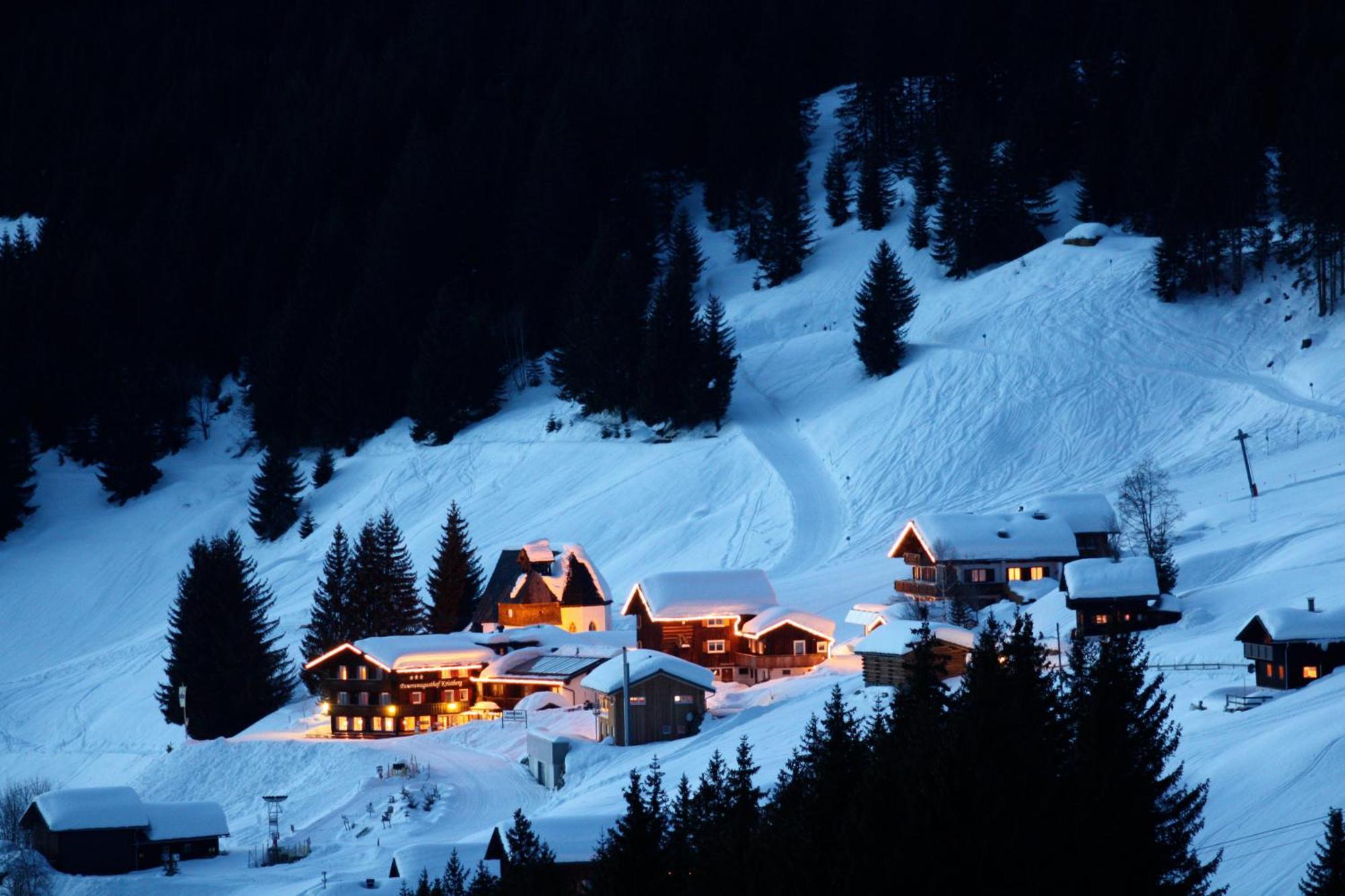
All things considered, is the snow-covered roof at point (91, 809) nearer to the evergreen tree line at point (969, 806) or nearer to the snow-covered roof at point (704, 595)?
the snow-covered roof at point (704, 595)

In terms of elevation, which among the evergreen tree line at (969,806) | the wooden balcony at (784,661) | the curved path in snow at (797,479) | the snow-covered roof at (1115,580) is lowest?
the evergreen tree line at (969,806)

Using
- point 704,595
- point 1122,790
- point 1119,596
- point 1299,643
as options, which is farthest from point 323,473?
point 1122,790

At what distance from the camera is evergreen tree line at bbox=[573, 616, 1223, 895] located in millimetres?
13906

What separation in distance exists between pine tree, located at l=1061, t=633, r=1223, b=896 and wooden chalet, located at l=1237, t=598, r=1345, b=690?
45.8 feet

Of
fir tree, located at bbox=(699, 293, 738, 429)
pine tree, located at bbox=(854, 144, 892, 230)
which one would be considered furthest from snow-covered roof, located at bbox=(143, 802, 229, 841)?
pine tree, located at bbox=(854, 144, 892, 230)

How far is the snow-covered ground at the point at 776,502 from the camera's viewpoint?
3891 cm

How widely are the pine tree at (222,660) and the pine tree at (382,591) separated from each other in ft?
10.6

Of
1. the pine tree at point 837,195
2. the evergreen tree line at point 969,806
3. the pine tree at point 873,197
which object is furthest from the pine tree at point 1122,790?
the pine tree at point 837,195

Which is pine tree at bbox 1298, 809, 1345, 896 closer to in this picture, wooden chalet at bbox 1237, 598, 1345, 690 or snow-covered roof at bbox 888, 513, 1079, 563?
wooden chalet at bbox 1237, 598, 1345, 690

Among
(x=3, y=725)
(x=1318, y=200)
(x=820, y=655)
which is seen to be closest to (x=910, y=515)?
(x=820, y=655)

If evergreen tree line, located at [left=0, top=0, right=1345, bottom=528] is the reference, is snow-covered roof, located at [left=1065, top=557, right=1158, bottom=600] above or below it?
below

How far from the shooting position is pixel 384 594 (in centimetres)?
5691

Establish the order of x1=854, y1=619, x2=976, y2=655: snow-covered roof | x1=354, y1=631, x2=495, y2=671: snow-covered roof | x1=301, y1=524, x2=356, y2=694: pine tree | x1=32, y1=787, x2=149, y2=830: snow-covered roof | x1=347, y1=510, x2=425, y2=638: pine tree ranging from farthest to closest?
1. x1=347, y1=510, x2=425, y2=638: pine tree
2. x1=301, y1=524, x2=356, y2=694: pine tree
3. x1=354, y1=631, x2=495, y2=671: snow-covered roof
4. x1=854, y1=619, x2=976, y2=655: snow-covered roof
5. x1=32, y1=787, x2=149, y2=830: snow-covered roof

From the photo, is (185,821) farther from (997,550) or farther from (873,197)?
(873,197)
